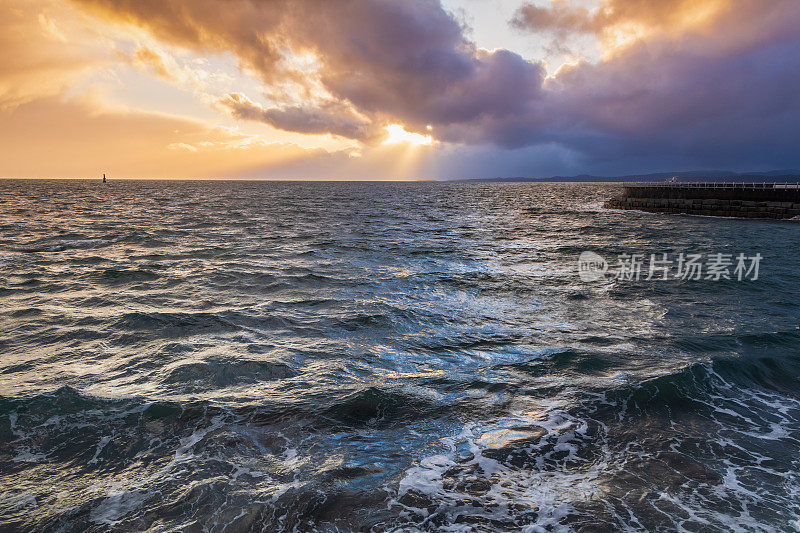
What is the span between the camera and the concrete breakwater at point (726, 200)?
38688 millimetres

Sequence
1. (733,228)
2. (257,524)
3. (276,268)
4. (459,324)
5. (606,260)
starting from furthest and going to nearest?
(733,228)
(606,260)
(276,268)
(459,324)
(257,524)

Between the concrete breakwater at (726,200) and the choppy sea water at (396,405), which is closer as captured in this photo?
the choppy sea water at (396,405)

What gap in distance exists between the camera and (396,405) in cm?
647

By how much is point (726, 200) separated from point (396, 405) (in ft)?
164

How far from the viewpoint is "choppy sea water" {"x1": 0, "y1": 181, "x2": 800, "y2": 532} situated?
434cm

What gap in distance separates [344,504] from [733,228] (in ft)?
133

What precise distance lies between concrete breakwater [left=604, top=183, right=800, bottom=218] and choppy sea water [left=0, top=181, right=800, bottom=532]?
3303 centimetres

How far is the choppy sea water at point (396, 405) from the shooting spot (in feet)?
14.3

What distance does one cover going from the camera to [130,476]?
4.79 meters

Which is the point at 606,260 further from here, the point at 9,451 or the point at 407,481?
the point at 9,451

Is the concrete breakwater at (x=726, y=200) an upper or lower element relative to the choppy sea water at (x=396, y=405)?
upper

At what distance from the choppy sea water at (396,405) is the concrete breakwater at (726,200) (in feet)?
108

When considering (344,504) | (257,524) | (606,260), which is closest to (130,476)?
(257,524)

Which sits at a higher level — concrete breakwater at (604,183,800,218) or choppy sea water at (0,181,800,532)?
concrete breakwater at (604,183,800,218)
